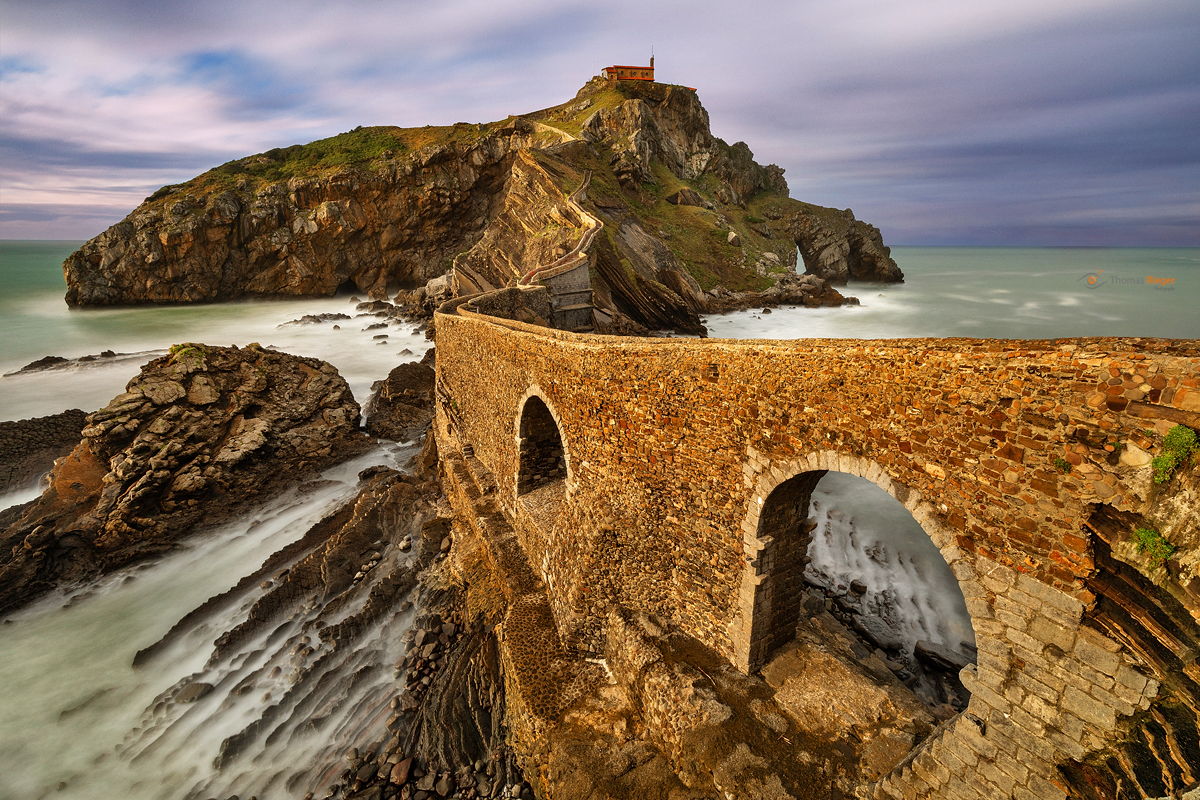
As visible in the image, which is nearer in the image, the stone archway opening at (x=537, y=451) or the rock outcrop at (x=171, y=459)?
the stone archway opening at (x=537, y=451)

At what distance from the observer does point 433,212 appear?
53375mm

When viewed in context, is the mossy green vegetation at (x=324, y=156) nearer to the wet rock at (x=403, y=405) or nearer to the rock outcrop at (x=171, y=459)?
the wet rock at (x=403, y=405)

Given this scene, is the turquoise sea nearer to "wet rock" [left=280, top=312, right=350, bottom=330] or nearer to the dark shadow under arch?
"wet rock" [left=280, top=312, right=350, bottom=330]

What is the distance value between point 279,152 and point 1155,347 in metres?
72.1

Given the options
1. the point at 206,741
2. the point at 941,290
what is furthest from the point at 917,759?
the point at 941,290

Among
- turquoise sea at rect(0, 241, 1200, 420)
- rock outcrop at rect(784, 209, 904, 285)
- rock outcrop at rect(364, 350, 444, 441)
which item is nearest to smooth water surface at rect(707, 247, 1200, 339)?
turquoise sea at rect(0, 241, 1200, 420)

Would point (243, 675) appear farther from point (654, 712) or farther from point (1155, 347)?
point (1155, 347)

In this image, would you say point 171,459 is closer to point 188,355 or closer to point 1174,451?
point 188,355

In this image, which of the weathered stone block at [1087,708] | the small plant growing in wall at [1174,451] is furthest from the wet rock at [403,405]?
the small plant growing in wall at [1174,451]

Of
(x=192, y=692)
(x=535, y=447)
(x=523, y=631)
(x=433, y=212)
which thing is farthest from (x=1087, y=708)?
(x=433, y=212)

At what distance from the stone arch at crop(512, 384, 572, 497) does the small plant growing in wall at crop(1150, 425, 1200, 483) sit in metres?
8.79

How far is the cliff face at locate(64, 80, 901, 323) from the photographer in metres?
44.8

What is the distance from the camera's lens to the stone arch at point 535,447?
37.0 feet

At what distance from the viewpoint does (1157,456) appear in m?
3.67
